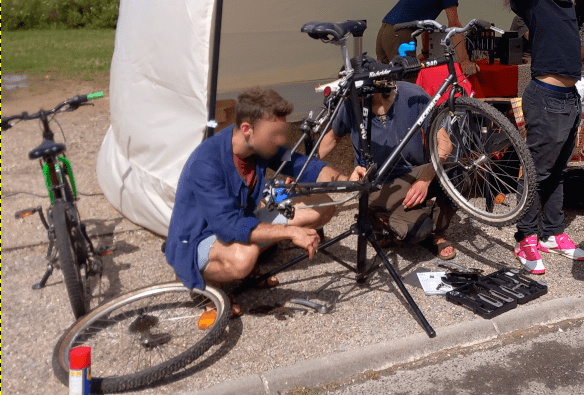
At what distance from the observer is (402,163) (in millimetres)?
4164

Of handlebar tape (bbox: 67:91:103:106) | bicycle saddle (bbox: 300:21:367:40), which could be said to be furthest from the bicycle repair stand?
handlebar tape (bbox: 67:91:103:106)

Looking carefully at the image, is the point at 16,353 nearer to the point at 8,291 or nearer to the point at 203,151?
the point at 8,291

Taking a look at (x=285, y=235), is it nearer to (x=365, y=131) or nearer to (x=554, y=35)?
(x=365, y=131)

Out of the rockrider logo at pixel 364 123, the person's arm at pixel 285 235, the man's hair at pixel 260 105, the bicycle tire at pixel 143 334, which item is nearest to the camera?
the bicycle tire at pixel 143 334

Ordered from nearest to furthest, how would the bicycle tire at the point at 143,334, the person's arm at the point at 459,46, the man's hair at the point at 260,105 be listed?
the bicycle tire at the point at 143,334
the man's hair at the point at 260,105
the person's arm at the point at 459,46

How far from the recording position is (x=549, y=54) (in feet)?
12.3

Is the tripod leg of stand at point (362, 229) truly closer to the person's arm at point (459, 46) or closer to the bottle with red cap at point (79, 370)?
the bottle with red cap at point (79, 370)

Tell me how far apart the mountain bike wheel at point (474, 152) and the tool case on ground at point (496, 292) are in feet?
1.50

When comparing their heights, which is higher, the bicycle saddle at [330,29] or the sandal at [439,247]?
the bicycle saddle at [330,29]

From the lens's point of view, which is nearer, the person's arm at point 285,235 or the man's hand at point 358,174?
the person's arm at point 285,235

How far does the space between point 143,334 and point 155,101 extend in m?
2.04

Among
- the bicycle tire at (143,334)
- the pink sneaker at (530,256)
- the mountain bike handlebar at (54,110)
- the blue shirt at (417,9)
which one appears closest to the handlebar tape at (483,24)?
the pink sneaker at (530,256)

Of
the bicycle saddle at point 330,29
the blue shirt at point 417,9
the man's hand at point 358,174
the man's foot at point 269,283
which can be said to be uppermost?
the bicycle saddle at point 330,29

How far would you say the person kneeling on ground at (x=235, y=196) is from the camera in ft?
10.4
